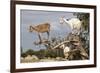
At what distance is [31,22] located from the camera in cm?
201

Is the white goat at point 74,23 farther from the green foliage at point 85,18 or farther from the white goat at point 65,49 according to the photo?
the white goat at point 65,49

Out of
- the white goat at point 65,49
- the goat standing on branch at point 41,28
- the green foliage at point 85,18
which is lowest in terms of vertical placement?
the white goat at point 65,49

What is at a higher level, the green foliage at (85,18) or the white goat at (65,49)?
the green foliage at (85,18)

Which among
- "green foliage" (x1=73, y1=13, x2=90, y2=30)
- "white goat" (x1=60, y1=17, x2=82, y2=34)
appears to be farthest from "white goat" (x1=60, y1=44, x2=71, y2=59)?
"green foliage" (x1=73, y1=13, x2=90, y2=30)

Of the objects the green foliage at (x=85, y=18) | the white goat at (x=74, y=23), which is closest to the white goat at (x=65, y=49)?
the white goat at (x=74, y=23)

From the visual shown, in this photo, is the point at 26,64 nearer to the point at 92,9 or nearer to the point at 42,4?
the point at 42,4

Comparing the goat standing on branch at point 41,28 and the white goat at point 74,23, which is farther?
the white goat at point 74,23

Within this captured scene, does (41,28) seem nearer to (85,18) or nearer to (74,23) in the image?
(74,23)

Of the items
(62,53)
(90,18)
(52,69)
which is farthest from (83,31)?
(52,69)

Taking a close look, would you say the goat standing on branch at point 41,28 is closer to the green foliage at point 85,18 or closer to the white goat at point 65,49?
the white goat at point 65,49

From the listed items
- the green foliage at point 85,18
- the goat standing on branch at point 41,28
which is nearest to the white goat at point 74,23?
the green foliage at point 85,18

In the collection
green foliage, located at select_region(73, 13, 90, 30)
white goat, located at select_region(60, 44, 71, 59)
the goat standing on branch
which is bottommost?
white goat, located at select_region(60, 44, 71, 59)

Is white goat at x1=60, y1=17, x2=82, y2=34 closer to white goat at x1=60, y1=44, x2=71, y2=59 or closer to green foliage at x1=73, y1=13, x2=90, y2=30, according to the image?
green foliage at x1=73, y1=13, x2=90, y2=30

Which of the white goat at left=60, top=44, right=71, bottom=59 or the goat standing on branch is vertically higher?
the goat standing on branch
